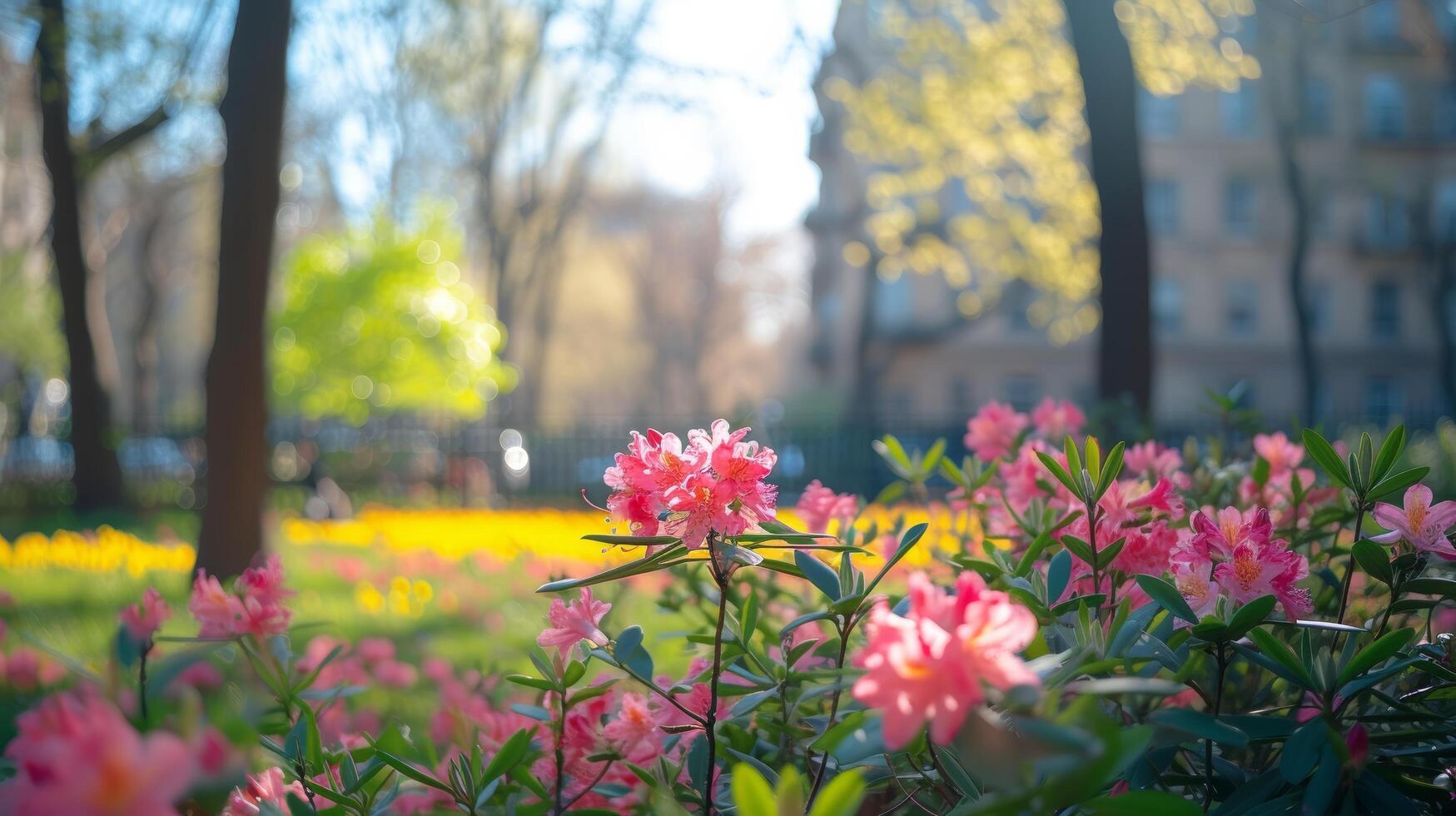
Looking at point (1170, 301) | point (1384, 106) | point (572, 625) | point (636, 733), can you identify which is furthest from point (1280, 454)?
point (1384, 106)

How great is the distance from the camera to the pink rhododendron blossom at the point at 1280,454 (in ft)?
6.94

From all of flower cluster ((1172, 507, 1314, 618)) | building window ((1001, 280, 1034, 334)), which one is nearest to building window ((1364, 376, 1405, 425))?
building window ((1001, 280, 1034, 334))

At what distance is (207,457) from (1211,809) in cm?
511

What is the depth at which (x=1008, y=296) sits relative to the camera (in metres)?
26.8

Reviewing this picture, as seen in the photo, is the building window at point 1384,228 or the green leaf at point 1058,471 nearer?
the green leaf at point 1058,471

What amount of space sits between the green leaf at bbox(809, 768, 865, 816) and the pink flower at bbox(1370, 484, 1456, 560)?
3.07 feet

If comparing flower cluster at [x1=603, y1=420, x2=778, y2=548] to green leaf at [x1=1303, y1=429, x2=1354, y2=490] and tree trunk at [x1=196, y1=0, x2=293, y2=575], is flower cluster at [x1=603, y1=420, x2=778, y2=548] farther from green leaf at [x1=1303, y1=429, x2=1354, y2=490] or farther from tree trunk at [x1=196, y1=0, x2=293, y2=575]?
tree trunk at [x1=196, y1=0, x2=293, y2=575]

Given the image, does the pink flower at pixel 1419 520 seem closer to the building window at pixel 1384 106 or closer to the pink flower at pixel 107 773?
the pink flower at pixel 107 773

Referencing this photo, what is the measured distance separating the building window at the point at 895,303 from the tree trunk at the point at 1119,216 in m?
26.4

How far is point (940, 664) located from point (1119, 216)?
536 cm

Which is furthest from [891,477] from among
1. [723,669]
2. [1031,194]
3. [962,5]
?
[723,669]

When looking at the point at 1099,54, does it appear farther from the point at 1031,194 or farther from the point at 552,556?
the point at 1031,194

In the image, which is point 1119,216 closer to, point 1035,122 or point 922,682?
point 922,682

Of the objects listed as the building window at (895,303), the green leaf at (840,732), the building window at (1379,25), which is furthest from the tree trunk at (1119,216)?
the building window at (1379,25)
